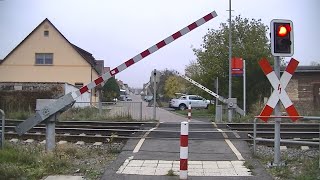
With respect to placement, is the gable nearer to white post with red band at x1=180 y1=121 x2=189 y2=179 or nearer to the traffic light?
the traffic light

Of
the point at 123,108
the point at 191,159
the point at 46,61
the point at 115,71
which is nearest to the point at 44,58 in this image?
the point at 46,61

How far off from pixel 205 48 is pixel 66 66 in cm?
2135

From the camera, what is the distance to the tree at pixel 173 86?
251 ft

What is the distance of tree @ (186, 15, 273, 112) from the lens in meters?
30.9

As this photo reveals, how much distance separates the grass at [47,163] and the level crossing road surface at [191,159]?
43 centimetres

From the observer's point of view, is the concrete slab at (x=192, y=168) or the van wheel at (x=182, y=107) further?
the van wheel at (x=182, y=107)

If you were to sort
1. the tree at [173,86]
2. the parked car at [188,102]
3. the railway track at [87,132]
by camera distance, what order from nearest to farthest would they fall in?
the railway track at [87,132], the parked car at [188,102], the tree at [173,86]

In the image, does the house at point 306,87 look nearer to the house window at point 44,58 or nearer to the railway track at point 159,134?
the railway track at point 159,134

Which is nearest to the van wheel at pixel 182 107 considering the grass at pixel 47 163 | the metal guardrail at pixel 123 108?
the metal guardrail at pixel 123 108

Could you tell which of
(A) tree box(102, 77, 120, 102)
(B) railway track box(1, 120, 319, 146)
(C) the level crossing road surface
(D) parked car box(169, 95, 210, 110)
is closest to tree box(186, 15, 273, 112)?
(D) parked car box(169, 95, 210, 110)

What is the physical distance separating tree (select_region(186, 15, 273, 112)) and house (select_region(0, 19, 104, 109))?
19.5 m

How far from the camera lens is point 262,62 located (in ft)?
28.5

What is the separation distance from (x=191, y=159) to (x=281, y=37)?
3251 millimetres

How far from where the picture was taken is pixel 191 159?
942cm
